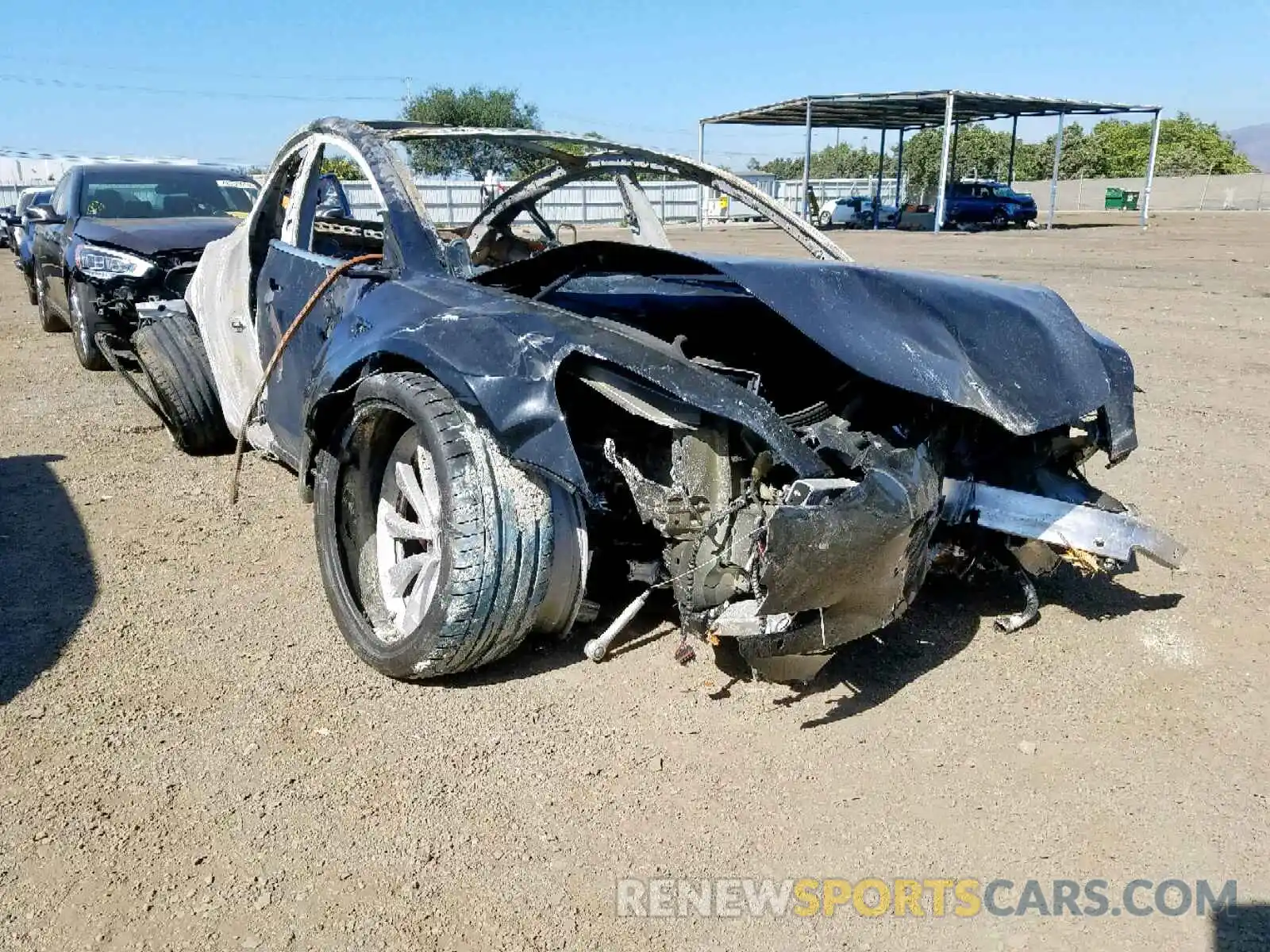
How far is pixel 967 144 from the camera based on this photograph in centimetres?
6638

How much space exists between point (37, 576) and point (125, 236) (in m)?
4.16

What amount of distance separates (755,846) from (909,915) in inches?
14.8

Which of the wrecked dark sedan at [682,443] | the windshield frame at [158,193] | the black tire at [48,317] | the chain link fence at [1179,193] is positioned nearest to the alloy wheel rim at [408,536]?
the wrecked dark sedan at [682,443]

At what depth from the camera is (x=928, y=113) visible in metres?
33.3

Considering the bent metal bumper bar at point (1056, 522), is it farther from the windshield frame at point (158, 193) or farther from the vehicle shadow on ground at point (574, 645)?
the windshield frame at point (158, 193)

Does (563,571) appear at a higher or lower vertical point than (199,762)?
higher

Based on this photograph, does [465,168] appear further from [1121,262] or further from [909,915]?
[909,915]

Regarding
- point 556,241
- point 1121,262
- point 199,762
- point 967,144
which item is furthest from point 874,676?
point 967,144

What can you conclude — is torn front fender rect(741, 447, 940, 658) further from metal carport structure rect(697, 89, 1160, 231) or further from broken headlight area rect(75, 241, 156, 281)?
metal carport structure rect(697, 89, 1160, 231)

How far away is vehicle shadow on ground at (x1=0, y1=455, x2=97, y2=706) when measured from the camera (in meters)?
3.25

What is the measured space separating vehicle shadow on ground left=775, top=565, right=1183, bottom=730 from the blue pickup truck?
31.5 metres

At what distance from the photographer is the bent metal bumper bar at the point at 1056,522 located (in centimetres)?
295

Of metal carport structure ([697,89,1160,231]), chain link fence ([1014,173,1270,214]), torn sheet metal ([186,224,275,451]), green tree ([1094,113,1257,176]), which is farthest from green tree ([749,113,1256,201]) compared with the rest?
torn sheet metal ([186,224,275,451])

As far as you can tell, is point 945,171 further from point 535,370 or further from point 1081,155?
point 1081,155
